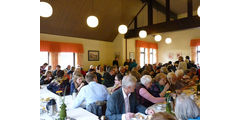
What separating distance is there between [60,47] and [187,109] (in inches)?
231

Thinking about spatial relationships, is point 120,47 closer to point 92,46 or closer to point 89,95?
point 92,46

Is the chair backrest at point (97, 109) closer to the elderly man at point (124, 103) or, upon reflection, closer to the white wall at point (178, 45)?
the elderly man at point (124, 103)

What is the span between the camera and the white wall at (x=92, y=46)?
237 inches

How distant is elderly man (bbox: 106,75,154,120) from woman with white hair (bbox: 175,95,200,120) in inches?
18.0

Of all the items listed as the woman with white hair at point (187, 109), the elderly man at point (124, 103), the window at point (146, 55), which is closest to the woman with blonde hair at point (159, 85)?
the elderly man at point (124, 103)

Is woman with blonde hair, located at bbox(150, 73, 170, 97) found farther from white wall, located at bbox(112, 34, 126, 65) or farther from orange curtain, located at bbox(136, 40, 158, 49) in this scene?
orange curtain, located at bbox(136, 40, 158, 49)

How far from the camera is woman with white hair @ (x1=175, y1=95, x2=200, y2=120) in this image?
1.15 m

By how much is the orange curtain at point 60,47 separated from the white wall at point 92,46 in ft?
0.59

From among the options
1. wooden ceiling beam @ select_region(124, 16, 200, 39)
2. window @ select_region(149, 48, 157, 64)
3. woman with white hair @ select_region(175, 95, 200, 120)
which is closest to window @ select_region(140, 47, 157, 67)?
window @ select_region(149, 48, 157, 64)
